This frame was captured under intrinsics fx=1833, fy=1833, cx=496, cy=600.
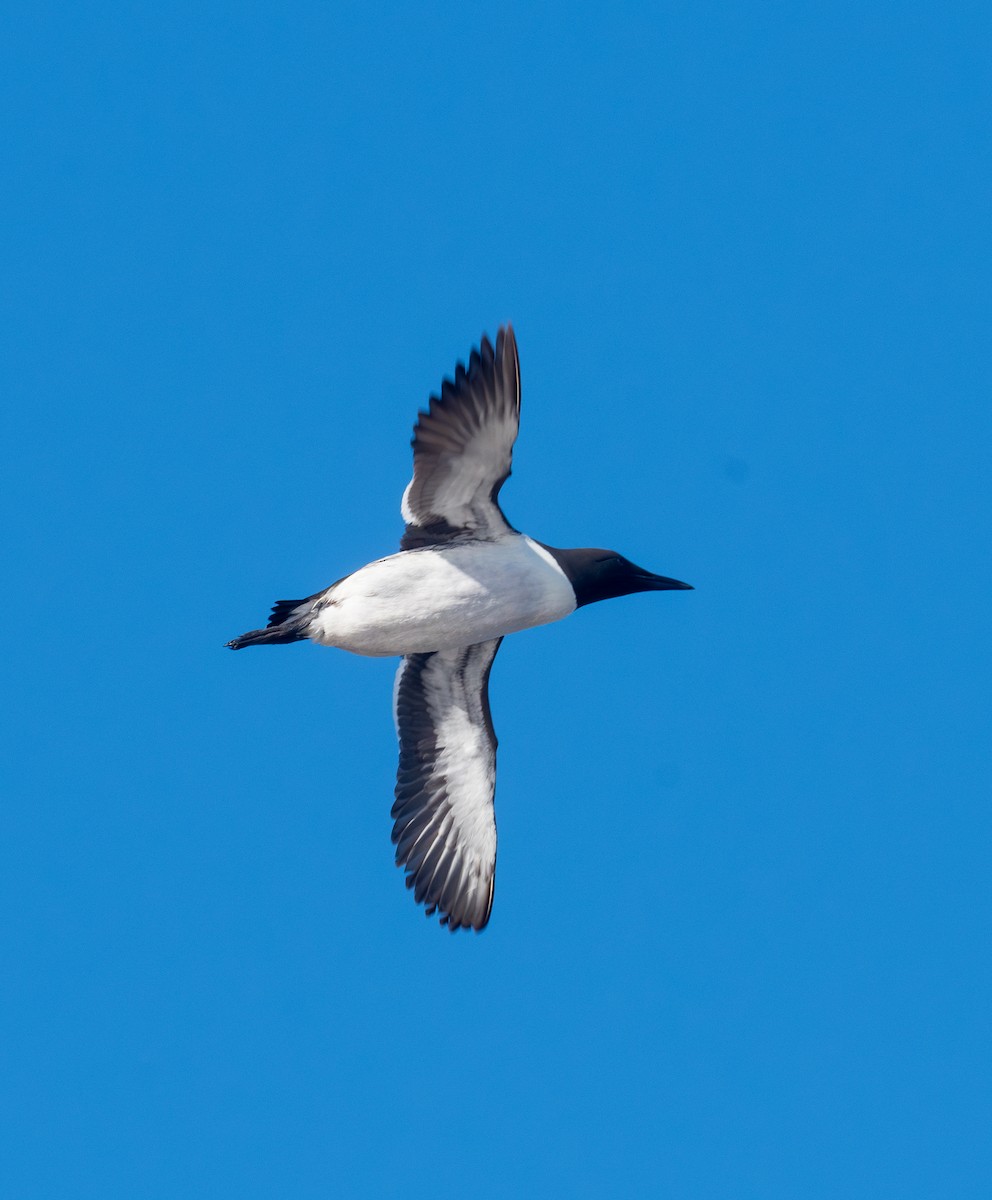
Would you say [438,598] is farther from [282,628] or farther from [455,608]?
[282,628]

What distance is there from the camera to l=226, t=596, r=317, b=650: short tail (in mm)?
12938

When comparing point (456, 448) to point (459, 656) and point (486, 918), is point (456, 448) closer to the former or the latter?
point (459, 656)

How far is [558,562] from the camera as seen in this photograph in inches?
517

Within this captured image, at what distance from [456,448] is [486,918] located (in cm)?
348

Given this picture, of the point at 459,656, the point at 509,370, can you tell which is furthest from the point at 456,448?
the point at 459,656

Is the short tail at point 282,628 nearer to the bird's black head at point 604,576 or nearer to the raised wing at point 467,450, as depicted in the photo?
the raised wing at point 467,450

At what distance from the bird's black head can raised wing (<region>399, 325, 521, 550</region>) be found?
2.15ft

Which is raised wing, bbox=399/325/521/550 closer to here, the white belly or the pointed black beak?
the white belly

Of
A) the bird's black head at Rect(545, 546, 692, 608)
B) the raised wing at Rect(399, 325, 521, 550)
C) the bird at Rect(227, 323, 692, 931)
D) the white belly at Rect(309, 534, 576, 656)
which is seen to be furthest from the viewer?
the bird's black head at Rect(545, 546, 692, 608)

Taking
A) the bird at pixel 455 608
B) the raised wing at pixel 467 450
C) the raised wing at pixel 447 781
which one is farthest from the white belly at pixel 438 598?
the raised wing at pixel 447 781

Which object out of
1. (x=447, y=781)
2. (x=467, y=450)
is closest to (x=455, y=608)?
(x=467, y=450)

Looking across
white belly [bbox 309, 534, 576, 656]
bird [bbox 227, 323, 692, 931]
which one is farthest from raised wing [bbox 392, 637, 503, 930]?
white belly [bbox 309, 534, 576, 656]

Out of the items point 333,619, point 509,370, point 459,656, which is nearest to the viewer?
point 509,370

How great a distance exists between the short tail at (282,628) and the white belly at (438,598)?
14cm
